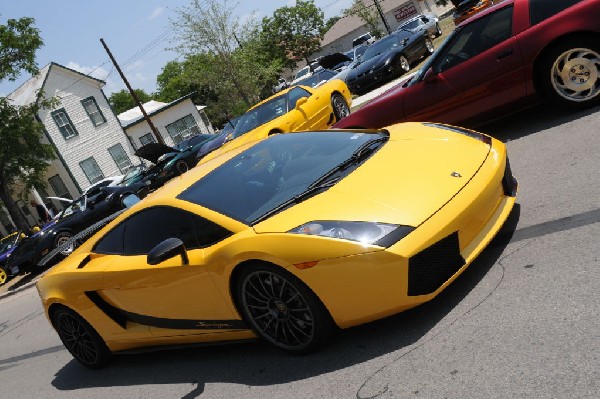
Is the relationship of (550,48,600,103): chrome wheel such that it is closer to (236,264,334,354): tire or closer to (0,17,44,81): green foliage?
(236,264,334,354): tire

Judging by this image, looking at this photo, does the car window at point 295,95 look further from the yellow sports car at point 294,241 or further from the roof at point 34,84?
the roof at point 34,84

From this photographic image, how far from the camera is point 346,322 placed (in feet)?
12.1

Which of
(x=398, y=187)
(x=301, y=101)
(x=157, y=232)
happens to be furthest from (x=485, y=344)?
(x=301, y=101)

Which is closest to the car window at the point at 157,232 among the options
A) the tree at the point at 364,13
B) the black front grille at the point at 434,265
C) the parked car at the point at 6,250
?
the black front grille at the point at 434,265

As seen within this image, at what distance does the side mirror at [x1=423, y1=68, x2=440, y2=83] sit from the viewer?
7344mm

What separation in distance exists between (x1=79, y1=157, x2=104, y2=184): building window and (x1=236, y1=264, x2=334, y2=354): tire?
38867mm

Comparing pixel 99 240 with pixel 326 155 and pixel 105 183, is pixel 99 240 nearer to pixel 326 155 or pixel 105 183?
pixel 326 155

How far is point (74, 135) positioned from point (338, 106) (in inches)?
1212

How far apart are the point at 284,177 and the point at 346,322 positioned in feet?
4.30

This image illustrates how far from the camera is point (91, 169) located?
134 ft

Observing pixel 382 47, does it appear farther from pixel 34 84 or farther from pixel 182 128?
pixel 182 128

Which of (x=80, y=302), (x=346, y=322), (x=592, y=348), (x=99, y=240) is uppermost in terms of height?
(x=99, y=240)

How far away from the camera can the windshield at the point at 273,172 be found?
4.25 metres

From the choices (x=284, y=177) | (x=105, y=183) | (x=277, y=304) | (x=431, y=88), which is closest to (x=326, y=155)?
(x=284, y=177)
